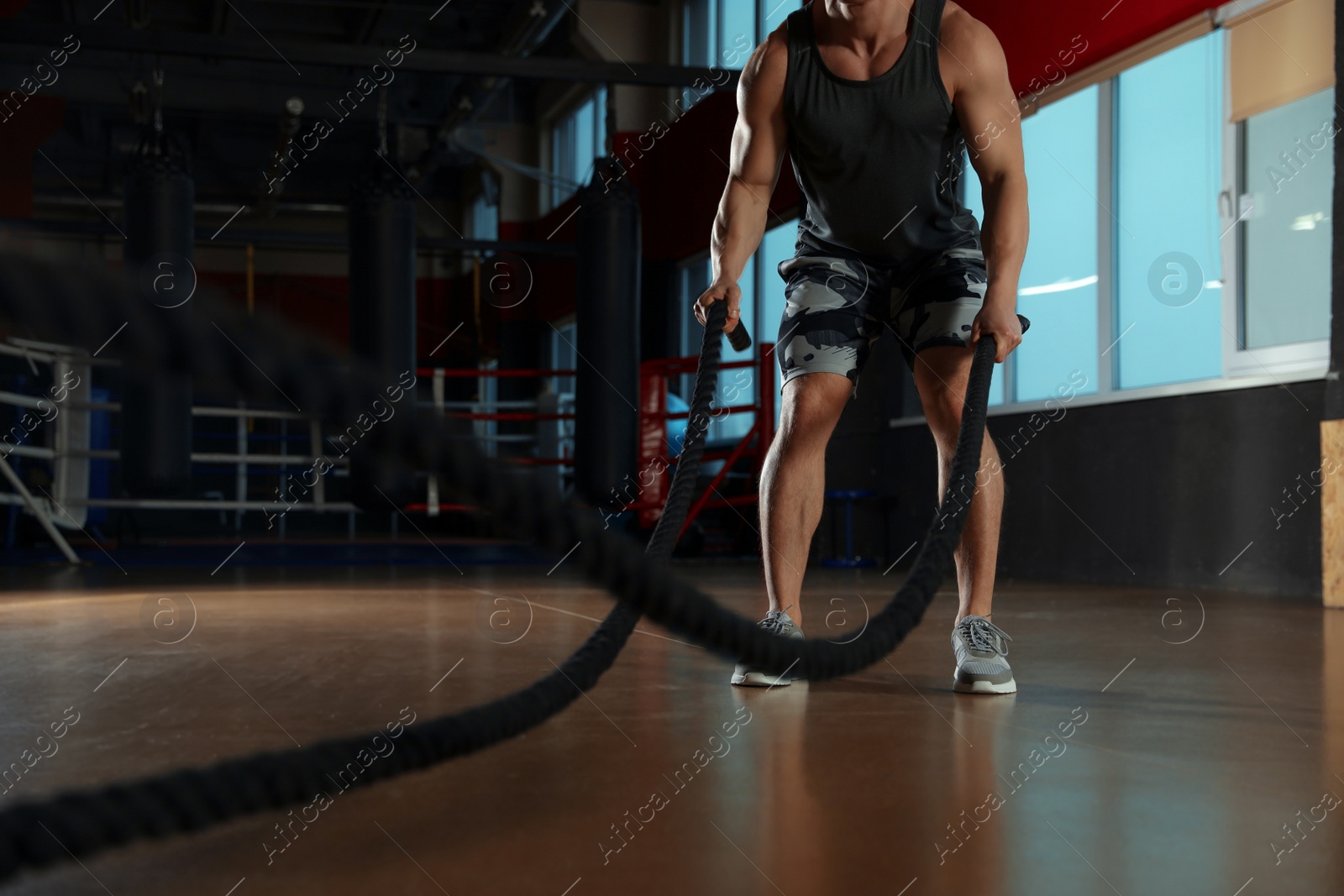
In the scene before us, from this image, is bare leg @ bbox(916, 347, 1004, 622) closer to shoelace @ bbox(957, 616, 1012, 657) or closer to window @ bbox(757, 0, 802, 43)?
shoelace @ bbox(957, 616, 1012, 657)

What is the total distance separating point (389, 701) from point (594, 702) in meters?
0.28

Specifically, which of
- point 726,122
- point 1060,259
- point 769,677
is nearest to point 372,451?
point 769,677

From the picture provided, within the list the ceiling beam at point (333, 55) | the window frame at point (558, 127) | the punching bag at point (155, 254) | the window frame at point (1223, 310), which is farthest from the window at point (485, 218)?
the window frame at point (1223, 310)

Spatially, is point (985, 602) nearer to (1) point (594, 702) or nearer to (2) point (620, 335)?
(1) point (594, 702)

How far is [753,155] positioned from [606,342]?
3.13 meters

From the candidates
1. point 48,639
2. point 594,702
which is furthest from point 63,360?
point 594,702

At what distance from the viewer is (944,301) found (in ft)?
5.90

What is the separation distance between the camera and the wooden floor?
0.81 metres

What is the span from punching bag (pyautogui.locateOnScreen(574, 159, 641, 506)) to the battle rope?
4.07m

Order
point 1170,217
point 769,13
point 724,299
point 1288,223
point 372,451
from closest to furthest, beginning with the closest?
point 372,451 < point 724,299 < point 1288,223 < point 1170,217 < point 769,13

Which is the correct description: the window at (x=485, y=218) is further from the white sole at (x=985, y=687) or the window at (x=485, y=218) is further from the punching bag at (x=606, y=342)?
the white sole at (x=985, y=687)

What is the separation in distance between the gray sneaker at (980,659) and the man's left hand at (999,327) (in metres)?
0.41

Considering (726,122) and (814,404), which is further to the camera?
(726,122)

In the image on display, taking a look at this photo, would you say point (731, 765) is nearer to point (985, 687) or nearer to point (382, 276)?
point (985, 687)
